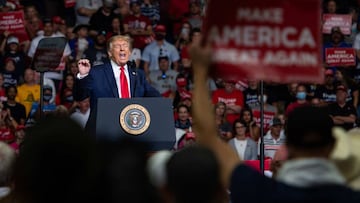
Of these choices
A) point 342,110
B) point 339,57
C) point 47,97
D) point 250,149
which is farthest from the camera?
point 339,57

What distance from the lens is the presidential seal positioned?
31.2ft

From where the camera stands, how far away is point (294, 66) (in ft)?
14.7

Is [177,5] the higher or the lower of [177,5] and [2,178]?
the higher

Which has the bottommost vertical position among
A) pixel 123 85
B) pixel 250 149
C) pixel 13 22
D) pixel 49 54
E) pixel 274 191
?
pixel 250 149

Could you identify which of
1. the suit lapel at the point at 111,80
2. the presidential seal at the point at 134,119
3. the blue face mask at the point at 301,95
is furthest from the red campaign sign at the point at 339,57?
the presidential seal at the point at 134,119

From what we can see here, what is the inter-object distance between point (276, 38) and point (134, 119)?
5.14m

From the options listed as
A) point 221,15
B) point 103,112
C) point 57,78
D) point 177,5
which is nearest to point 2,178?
point 221,15

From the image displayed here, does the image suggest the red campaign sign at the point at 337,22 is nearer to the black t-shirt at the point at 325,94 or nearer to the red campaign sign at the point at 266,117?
the black t-shirt at the point at 325,94

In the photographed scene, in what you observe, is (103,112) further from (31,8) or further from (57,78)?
(31,8)

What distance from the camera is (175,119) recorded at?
48.8ft

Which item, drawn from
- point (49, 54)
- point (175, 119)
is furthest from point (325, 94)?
point (49, 54)

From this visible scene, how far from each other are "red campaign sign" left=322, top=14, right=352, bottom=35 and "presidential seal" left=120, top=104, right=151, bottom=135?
886cm

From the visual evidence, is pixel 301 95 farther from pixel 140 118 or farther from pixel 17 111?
pixel 140 118

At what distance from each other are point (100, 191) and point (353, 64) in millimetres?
13554
